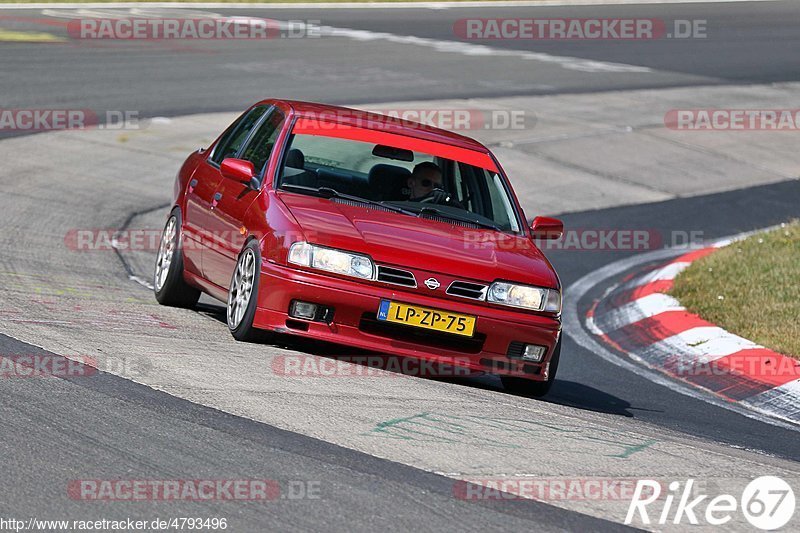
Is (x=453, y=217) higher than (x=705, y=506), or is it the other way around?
(x=453, y=217)

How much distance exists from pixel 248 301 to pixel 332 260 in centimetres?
54

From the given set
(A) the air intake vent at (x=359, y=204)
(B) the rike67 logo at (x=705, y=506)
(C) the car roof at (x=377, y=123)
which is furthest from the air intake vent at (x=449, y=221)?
(B) the rike67 logo at (x=705, y=506)

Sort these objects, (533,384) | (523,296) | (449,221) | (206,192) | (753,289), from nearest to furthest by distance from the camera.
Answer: (523,296)
(533,384)
(449,221)
(206,192)
(753,289)

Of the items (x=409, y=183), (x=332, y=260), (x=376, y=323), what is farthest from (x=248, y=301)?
(x=409, y=183)

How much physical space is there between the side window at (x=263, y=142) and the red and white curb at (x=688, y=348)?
3327 millimetres

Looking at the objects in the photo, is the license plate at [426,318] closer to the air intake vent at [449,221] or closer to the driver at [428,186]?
the air intake vent at [449,221]

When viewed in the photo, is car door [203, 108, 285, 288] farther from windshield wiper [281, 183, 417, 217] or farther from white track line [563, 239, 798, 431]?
white track line [563, 239, 798, 431]

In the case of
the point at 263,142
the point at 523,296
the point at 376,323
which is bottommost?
the point at 376,323

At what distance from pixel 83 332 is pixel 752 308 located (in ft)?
18.7

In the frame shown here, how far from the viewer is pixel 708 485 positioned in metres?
5.53

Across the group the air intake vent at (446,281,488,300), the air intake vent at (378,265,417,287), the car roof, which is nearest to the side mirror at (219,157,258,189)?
the car roof

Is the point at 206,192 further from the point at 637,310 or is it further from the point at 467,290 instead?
the point at 637,310

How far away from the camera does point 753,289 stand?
36.7 feet

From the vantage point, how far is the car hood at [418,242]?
739 cm
